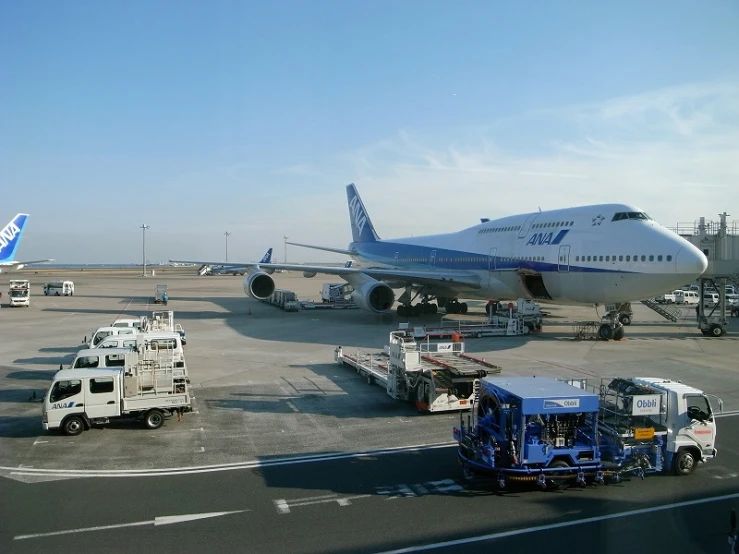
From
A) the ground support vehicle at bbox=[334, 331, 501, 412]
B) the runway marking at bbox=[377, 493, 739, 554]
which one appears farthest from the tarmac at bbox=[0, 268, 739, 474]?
the runway marking at bbox=[377, 493, 739, 554]

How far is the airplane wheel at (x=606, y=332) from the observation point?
27406 millimetres

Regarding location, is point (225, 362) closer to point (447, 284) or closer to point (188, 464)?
point (188, 464)

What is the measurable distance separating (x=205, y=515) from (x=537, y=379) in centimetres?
638

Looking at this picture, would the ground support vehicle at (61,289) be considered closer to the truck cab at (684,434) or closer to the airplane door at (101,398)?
the airplane door at (101,398)

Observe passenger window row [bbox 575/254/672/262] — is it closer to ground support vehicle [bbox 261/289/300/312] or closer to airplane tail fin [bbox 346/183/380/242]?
ground support vehicle [bbox 261/289/300/312]

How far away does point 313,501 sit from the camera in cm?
962

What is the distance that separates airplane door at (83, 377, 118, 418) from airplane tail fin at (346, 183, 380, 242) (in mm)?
35387

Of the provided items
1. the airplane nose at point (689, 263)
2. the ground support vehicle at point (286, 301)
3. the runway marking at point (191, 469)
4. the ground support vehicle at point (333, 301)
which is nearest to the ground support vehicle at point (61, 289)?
the ground support vehicle at point (286, 301)

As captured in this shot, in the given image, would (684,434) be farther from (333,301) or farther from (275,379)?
(333,301)

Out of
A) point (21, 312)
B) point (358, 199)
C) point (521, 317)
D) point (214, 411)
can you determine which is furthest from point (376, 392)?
point (358, 199)

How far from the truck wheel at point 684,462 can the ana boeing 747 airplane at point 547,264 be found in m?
14.2

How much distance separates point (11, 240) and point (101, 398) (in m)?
49.7

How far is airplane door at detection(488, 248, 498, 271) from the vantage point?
3097 centimetres

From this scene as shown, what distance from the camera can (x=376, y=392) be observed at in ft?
57.3
